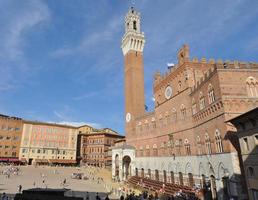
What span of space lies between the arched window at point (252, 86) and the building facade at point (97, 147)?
64.2 metres

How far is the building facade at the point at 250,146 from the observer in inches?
724

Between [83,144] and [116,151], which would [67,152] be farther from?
[116,151]

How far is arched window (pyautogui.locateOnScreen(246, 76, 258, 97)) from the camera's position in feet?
79.5

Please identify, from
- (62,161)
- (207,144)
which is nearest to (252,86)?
(207,144)

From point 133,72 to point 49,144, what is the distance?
41.5 metres

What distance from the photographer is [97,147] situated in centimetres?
8825

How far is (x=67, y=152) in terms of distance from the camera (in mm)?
83312

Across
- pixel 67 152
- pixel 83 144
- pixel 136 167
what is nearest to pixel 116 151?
pixel 136 167

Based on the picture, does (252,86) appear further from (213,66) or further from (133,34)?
(133,34)

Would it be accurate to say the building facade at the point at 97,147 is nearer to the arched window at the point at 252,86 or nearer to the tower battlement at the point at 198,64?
the tower battlement at the point at 198,64

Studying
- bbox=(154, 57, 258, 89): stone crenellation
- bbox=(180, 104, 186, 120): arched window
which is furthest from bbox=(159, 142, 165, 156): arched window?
bbox=(154, 57, 258, 89): stone crenellation

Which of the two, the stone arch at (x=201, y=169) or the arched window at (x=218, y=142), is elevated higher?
the arched window at (x=218, y=142)

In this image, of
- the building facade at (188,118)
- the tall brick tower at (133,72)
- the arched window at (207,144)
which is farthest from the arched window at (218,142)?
the tall brick tower at (133,72)

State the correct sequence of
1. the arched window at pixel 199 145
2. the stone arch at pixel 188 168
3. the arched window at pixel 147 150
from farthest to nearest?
the arched window at pixel 147 150
the stone arch at pixel 188 168
the arched window at pixel 199 145
